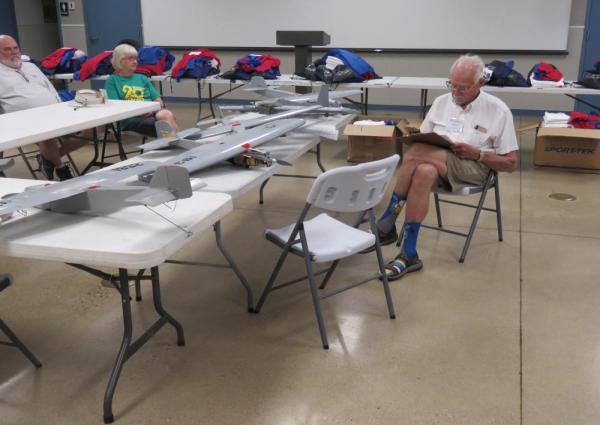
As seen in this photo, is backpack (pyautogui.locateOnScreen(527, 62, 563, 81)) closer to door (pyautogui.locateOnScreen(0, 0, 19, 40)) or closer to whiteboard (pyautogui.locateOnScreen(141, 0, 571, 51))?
whiteboard (pyautogui.locateOnScreen(141, 0, 571, 51))

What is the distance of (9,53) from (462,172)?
3.44 meters

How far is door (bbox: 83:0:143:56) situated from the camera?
28.8ft

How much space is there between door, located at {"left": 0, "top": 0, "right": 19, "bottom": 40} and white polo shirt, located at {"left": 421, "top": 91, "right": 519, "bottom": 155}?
335 inches

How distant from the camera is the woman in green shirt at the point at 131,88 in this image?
4438 millimetres

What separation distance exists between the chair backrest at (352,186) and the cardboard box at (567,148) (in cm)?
323

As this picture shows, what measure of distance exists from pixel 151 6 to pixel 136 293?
22.9ft

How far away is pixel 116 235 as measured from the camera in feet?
5.60

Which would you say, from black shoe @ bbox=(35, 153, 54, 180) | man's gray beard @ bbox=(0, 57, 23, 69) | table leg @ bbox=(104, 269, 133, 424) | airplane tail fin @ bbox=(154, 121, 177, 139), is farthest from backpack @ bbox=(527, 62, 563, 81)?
table leg @ bbox=(104, 269, 133, 424)

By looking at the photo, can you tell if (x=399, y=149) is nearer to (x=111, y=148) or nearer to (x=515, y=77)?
(x=515, y=77)

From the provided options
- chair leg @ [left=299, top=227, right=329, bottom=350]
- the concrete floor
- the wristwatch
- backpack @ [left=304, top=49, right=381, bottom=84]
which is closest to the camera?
the concrete floor

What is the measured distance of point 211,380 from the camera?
218 centimetres

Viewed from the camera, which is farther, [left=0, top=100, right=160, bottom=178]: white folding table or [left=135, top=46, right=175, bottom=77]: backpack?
[left=135, top=46, right=175, bottom=77]: backpack

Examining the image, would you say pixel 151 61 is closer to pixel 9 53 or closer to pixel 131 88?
pixel 131 88

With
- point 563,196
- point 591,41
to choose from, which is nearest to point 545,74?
point 563,196
